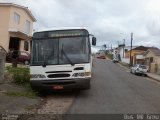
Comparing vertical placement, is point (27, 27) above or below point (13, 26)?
above

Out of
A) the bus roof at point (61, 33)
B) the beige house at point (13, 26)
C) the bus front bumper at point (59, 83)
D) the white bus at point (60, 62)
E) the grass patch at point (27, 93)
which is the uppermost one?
the beige house at point (13, 26)

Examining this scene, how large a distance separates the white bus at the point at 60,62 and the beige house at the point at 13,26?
24.6 meters

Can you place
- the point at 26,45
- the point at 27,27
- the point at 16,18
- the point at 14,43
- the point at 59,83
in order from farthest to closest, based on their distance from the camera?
the point at 27,27 → the point at 26,45 → the point at 14,43 → the point at 16,18 → the point at 59,83

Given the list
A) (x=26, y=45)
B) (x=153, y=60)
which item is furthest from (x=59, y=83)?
(x=153, y=60)

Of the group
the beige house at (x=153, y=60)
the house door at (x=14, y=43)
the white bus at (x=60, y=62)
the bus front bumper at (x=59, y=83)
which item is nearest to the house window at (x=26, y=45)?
the house door at (x=14, y=43)

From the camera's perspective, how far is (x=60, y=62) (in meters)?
16.5

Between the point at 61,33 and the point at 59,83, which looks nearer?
the point at 59,83

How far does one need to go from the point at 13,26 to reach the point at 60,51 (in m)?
28.6

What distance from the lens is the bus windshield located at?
16.6 meters

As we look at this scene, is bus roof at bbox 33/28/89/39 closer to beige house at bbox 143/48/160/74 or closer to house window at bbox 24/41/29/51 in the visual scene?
house window at bbox 24/41/29/51

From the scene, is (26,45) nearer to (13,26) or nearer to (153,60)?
(13,26)

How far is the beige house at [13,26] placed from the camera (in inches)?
1697

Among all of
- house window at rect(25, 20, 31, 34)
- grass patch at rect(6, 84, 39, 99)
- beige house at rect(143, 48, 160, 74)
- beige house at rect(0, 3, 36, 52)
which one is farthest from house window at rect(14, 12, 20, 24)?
grass patch at rect(6, 84, 39, 99)

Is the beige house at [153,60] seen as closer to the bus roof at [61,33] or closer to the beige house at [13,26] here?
the beige house at [13,26]
